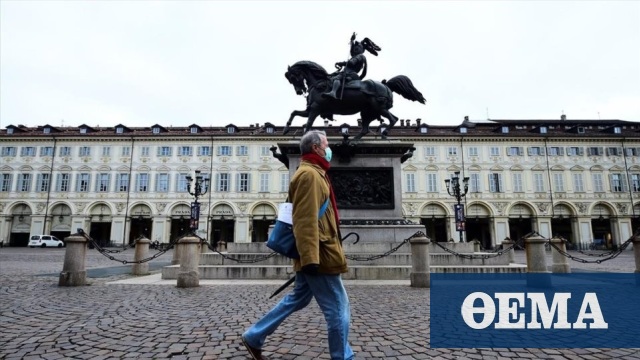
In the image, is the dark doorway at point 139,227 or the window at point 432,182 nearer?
the window at point 432,182

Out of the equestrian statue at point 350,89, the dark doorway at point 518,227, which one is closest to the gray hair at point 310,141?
the equestrian statue at point 350,89

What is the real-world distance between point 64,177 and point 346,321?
48284mm

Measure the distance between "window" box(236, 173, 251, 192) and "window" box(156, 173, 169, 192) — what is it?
7631 millimetres

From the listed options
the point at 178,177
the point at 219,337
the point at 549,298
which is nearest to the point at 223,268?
the point at 219,337

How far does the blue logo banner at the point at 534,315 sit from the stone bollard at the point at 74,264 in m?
6.89

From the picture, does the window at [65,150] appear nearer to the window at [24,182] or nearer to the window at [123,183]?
the window at [24,182]

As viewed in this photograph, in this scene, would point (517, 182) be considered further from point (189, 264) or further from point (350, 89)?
point (189, 264)

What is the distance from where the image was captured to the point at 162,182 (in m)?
41.7

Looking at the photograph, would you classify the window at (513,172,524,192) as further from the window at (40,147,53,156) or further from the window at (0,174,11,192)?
the window at (0,174,11,192)

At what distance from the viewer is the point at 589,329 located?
425 centimetres

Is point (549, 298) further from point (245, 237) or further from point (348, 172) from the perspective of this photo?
point (245, 237)

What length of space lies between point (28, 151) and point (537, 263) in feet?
166

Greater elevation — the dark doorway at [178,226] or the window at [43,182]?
the window at [43,182]

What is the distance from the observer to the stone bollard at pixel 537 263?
7.52 meters
